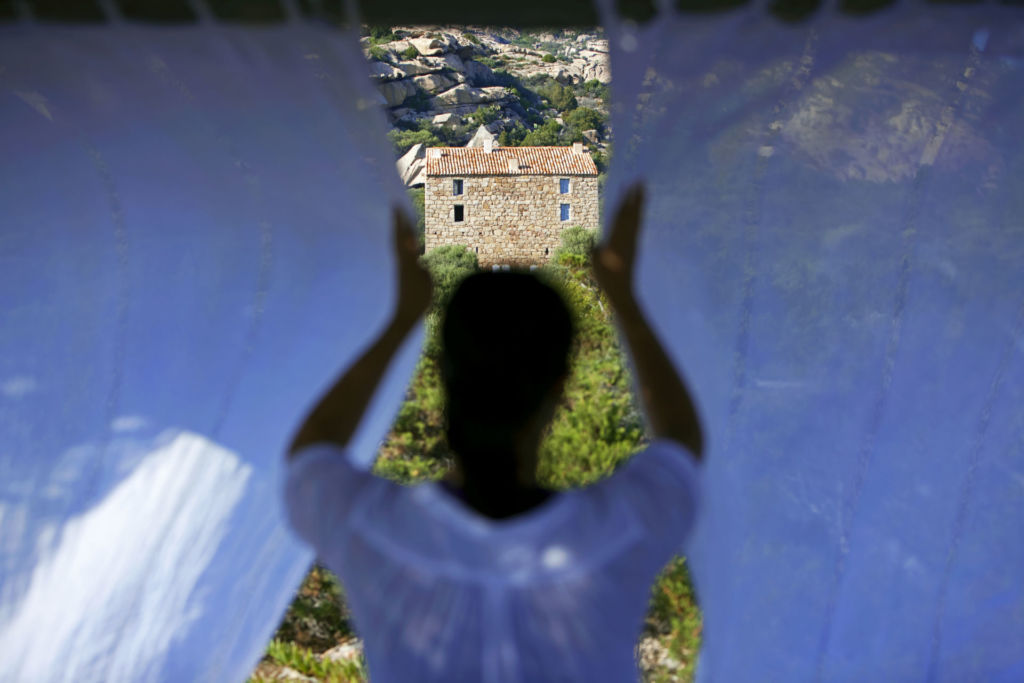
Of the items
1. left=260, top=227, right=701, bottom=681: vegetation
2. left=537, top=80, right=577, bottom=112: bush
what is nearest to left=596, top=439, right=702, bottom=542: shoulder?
left=260, top=227, right=701, bottom=681: vegetation

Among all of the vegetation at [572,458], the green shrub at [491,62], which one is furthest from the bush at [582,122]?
the vegetation at [572,458]

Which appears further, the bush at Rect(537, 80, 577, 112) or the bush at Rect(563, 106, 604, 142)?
the bush at Rect(537, 80, 577, 112)

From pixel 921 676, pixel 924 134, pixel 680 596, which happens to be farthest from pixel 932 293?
pixel 680 596

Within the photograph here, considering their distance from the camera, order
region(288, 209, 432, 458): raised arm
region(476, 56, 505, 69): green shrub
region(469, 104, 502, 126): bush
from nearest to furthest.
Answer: region(288, 209, 432, 458): raised arm
region(469, 104, 502, 126): bush
region(476, 56, 505, 69): green shrub

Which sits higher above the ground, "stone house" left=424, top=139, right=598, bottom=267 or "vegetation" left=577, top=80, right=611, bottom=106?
"stone house" left=424, top=139, right=598, bottom=267

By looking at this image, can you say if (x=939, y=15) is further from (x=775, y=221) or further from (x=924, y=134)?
(x=775, y=221)

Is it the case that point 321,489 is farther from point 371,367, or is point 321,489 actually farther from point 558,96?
point 558,96

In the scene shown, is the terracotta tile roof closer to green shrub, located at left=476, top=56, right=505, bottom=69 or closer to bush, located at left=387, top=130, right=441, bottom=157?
bush, located at left=387, top=130, right=441, bottom=157
